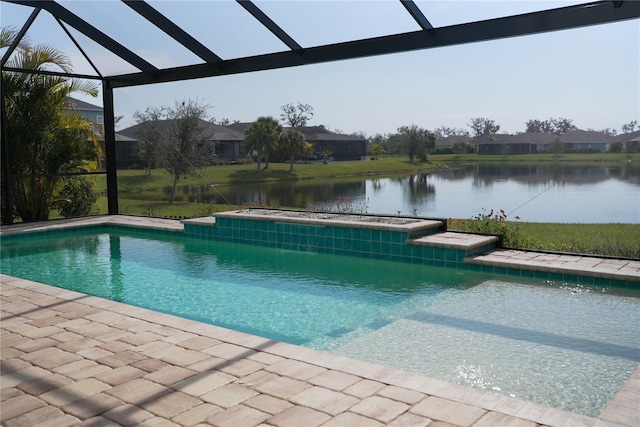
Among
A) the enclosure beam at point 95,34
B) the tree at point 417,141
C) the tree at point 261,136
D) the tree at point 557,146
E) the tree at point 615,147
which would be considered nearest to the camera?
the tree at point 615,147

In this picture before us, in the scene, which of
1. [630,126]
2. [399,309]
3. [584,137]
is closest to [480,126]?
[584,137]

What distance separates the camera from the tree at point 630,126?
8.32 m

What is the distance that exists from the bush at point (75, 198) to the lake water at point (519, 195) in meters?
2.98

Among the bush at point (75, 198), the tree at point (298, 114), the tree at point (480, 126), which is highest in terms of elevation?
the tree at point (298, 114)

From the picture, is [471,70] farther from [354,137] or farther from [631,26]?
[354,137]

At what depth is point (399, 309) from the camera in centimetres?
554

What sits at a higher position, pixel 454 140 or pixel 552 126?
pixel 454 140

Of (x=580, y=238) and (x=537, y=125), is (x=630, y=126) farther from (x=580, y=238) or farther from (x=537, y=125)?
(x=537, y=125)

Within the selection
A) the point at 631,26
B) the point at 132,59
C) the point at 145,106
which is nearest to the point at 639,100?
the point at 631,26

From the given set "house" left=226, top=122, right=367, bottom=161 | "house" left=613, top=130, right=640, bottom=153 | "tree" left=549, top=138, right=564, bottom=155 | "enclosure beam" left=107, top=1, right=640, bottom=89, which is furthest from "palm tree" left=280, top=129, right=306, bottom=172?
"house" left=613, top=130, right=640, bottom=153

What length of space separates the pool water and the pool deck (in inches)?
21.4

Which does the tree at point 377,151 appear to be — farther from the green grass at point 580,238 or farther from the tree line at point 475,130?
the green grass at point 580,238

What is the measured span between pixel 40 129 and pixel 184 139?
8.25 meters

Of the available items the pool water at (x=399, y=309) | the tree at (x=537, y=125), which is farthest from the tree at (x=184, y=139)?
the tree at (x=537, y=125)
